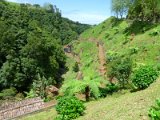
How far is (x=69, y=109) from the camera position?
17828 mm

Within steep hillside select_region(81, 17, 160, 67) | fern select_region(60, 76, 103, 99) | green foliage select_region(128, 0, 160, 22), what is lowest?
fern select_region(60, 76, 103, 99)

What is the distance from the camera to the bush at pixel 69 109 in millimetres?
17734

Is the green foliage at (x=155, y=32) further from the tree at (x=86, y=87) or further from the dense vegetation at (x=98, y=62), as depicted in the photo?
the tree at (x=86, y=87)

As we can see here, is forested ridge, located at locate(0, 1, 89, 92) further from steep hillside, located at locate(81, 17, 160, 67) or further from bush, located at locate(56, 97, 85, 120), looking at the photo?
bush, located at locate(56, 97, 85, 120)

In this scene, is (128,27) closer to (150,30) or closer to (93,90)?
(150,30)

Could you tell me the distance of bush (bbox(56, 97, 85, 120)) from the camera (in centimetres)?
1773

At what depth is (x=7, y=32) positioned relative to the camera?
54.0m

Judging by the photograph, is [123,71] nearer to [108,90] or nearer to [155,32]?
[108,90]

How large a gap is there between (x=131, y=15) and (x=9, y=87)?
28607 mm

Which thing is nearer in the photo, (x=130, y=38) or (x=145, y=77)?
(x=145, y=77)

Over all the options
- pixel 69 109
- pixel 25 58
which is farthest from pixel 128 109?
pixel 25 58

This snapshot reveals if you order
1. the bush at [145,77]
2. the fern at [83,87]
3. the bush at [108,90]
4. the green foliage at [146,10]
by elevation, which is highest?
the green foliage at [146,10]

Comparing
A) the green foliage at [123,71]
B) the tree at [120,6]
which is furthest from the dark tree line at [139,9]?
the green foliage at [123,71]

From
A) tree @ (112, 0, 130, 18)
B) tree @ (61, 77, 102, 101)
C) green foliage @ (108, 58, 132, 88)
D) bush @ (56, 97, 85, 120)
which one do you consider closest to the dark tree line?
tree @ (112, 0, 130, 18)
